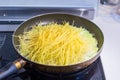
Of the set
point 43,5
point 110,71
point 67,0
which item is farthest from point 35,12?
point 110,71

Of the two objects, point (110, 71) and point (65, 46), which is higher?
point (65, 46)

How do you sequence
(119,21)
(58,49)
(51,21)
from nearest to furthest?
(58,49) → (51,21) → (119,21)

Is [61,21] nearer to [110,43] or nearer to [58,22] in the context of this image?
[58,22]

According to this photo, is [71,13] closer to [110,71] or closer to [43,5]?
[43,5]

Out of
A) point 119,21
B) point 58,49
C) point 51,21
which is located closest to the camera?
point 58,49

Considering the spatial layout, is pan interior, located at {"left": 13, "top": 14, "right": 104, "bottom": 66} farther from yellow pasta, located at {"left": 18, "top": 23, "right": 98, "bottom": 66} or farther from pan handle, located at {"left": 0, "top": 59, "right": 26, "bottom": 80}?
pan handle, located at {"left": 0, "top": 59, "right": 26, "bottom": 80}
